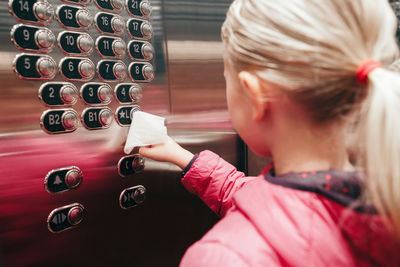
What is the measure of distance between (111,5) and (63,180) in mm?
329

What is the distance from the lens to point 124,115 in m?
0.62

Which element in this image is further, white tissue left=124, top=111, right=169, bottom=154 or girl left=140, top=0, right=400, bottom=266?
white tissue left=124, top=111, right=169, bottom=154

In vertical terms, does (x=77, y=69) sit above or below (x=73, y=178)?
above

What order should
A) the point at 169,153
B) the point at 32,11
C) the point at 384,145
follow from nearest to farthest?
the point at 384,145 < the point at 32,11 < the point at 169,153

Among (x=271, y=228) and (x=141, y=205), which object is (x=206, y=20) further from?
(x=271, y=228)

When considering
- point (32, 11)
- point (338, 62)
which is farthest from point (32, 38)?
point (338, 62)

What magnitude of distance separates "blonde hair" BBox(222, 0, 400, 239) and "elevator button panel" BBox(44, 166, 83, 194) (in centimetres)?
36

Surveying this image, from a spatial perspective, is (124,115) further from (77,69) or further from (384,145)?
(384,145)

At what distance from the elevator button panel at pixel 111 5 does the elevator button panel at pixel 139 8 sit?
0.02 meters

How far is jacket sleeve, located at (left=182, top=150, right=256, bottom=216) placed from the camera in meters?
0.71

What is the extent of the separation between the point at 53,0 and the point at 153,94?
0.26 m

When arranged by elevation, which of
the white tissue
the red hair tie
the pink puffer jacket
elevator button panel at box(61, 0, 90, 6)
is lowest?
the pink puffer jacket

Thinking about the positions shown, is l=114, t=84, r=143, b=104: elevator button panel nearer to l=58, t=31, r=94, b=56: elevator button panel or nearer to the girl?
l=58, t=31, r=94, b=56: elevator button panel

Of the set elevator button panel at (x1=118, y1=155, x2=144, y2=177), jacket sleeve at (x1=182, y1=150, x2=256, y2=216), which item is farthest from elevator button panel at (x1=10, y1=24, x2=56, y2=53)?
jacket sleeve at (x1=182, y1=150, x2=256, y2=216)
